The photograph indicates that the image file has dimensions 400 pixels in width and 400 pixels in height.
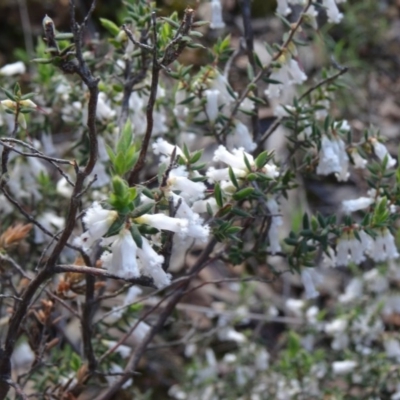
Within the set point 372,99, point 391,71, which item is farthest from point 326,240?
point 391,71

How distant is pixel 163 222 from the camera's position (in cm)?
140

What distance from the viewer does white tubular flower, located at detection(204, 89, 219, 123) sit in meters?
2.13

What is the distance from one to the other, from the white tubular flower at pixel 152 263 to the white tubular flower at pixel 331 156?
2.63ft

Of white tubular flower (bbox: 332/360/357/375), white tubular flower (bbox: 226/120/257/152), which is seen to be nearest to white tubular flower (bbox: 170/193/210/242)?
white tubular flower (bbox: 226/120/257/152)

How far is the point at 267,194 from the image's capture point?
81.1 inches

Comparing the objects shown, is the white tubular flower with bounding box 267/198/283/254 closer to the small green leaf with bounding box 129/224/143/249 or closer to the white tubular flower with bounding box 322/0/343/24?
the white tubular flower with bounding box 322/0/343/24

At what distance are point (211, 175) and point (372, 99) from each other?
3600mm

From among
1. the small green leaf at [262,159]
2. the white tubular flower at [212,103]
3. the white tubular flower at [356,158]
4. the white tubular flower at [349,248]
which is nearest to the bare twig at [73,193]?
the small green leaf at [262,159]

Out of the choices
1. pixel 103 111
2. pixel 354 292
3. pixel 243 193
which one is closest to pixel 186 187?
pixel 243 193

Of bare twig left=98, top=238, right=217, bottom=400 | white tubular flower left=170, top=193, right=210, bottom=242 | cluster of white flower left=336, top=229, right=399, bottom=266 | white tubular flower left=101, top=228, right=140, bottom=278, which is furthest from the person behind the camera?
bare twig left=98, top=238, right=217, bottom=400

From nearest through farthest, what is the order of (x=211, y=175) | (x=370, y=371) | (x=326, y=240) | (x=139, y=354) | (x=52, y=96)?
(x=211, y=175) < (x=326, y=240) < (x=139, y=354) < (x=52, y=96) < (x=370, y=371)

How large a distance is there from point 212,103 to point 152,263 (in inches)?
32.9

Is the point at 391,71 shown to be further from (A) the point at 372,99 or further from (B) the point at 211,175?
(B) the point at 211,175

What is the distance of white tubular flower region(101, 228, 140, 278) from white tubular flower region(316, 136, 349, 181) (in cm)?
86
